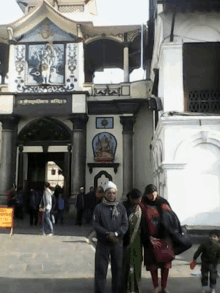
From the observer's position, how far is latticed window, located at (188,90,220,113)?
1105 centimetres

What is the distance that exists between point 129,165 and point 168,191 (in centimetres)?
790

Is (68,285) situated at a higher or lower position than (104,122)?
lower

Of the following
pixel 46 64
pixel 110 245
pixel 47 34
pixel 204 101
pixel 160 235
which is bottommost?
pixel 110 245

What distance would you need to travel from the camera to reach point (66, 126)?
1889 cm

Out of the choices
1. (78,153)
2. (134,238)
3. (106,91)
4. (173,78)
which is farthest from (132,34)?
(134,238)

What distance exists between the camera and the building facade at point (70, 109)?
18.0m

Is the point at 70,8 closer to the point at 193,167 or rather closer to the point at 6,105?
the point at 6,105

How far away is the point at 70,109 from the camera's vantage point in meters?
17.8

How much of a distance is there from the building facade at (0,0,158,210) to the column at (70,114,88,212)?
0.05 metres

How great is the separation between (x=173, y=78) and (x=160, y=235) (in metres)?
7.07

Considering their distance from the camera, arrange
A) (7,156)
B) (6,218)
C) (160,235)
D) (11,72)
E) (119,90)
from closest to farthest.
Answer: (160,235) → (6,218) → (7,156) → (11,72) → (119,90)

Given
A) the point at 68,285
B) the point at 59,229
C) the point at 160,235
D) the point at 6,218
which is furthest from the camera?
the point at 59,229

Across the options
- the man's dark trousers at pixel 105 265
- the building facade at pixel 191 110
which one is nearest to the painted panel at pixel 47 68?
the building facade at pixel 191 110

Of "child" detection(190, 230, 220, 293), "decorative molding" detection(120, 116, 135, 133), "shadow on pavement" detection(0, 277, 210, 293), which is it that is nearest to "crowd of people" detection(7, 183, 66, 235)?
"shadow on pavement" detection(0, 277, 210, 293)
